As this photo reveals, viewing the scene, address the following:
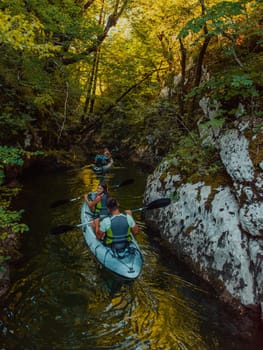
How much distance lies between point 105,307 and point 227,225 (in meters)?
2.53

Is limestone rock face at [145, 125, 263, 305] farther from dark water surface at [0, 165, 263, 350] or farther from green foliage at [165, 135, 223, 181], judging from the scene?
dark water surface at [0, 165, 263, 350]

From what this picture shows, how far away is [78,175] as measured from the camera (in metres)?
15.7

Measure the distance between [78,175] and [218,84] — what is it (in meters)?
10.5

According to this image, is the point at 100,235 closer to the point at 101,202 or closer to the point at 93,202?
the point at 101,202

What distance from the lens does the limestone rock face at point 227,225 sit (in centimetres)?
483

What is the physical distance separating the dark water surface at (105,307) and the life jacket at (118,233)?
0.65 metres

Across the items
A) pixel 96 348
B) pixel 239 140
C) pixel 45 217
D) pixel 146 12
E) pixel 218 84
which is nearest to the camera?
pixel 96 348

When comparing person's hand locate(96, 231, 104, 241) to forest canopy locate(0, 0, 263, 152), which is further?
person's hand locate(96, 231, 104, 241)

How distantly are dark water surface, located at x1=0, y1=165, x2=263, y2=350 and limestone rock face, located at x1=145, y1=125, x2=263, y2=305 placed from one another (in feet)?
1.28

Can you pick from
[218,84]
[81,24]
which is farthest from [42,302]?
[81,24]

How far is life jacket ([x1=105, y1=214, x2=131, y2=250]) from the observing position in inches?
236

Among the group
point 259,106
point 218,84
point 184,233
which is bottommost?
point 184,233

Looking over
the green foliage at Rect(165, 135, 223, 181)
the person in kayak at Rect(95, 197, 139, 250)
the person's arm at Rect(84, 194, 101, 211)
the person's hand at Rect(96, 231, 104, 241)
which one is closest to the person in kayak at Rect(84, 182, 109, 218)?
the person's arm at Rect(84, 194, 101, 211)

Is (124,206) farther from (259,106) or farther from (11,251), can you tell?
(259,106)
